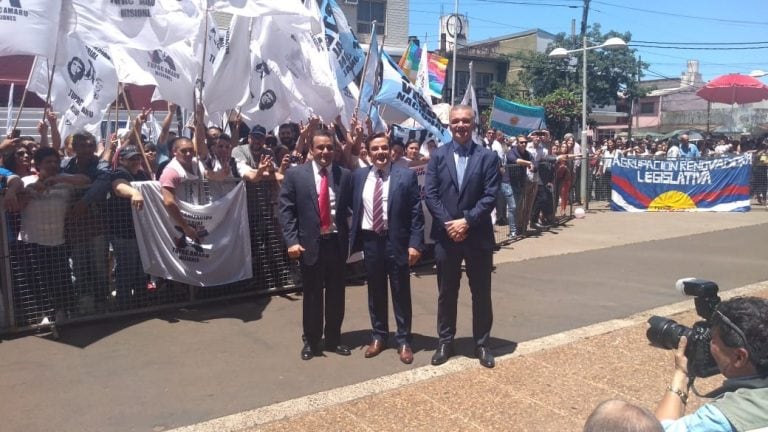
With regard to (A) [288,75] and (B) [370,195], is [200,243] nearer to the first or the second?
(B) [370,195]

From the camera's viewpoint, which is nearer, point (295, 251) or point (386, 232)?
point (295, 251)

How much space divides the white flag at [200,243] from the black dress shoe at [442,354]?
8.37 feet

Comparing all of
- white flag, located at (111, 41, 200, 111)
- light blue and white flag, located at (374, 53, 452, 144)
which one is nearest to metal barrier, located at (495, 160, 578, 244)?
light blue and white flag, located at (374, 53, 452, 144)

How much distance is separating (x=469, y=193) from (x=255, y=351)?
223 centimetres

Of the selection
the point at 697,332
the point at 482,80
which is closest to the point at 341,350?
the point at 697,332

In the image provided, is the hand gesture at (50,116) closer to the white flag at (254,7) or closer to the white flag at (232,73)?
the white flag at (232,73)

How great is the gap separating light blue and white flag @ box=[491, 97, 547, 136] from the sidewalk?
7.77m

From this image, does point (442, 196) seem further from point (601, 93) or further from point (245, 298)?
point (601, 93)

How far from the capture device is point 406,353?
211 inches

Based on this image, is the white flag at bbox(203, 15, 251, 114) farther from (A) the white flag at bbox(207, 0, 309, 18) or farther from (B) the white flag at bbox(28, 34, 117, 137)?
(B) the white flag at bbox(28, 34, 117, 137)

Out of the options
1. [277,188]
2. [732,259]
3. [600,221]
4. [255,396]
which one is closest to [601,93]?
[600,221]

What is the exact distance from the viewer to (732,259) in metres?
9.80

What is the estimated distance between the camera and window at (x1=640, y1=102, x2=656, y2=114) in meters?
64.8

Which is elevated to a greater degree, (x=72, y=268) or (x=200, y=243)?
(x=200, y=243)
